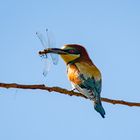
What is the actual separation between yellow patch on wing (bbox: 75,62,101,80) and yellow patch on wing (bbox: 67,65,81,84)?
53 mm

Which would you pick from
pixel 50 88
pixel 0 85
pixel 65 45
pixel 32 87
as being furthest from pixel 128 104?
pixel 65 45

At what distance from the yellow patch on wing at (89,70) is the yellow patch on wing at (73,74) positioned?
5cm

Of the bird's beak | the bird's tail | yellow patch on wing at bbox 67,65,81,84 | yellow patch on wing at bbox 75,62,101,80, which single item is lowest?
the bird's tail

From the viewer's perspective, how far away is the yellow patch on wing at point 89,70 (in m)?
3.32

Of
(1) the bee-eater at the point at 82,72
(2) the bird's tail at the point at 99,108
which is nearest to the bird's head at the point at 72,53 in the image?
(1) the bee-eater at the point at 82,72

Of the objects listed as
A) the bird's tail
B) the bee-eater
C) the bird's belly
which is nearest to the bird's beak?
the bee-eater

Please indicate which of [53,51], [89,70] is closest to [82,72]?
[89,70]

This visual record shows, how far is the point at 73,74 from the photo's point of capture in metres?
3.42

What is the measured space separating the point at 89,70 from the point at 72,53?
34 centimetres

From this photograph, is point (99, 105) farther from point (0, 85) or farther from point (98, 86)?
point (0, 85)

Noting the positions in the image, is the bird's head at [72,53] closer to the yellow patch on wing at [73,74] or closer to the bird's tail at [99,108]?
the yellow patch on wing at [73,74]

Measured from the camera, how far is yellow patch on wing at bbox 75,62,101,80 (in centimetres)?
332

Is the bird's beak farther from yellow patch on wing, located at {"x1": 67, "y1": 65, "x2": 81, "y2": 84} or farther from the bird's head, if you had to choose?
yellow patch on wing, located at {"x1": 67, "y1": 65, "x2": 81, "y2": 84}

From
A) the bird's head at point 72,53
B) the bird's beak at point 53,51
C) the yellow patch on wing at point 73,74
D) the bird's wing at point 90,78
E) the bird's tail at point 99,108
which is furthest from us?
the bird's head at point 72,53
